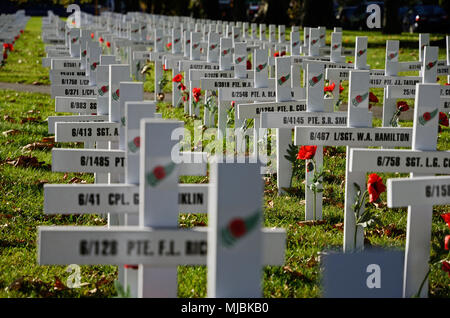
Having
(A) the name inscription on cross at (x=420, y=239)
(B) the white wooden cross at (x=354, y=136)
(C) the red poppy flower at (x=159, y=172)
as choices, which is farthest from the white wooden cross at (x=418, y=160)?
(C) the red poppy flower at (x=159, y=172)

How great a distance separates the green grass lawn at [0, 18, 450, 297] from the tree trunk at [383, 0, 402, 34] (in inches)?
767

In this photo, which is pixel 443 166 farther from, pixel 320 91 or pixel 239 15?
pixel 239 15

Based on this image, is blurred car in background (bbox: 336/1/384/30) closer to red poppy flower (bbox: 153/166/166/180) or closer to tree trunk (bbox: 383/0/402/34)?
tree trunk (bbox: 383/0/402/34)

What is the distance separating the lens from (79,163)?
3.85 m

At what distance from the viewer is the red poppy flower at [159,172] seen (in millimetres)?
2922

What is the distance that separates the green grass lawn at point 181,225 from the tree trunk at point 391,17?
1949cm

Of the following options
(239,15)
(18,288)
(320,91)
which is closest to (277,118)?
(320,91)

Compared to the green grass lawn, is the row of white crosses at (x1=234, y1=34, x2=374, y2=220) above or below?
above

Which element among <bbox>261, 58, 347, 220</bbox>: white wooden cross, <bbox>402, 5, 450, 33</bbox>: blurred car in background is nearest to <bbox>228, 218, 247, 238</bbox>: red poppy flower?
<bbox>261, 58, 347, 220</bbox>: white wooden cross

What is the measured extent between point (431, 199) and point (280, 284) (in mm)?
1465

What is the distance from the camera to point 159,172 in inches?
115

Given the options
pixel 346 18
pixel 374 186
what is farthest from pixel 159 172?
pixel 346 18

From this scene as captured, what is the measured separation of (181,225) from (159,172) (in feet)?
10.2

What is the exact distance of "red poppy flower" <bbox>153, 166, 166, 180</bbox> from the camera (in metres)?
2.92
